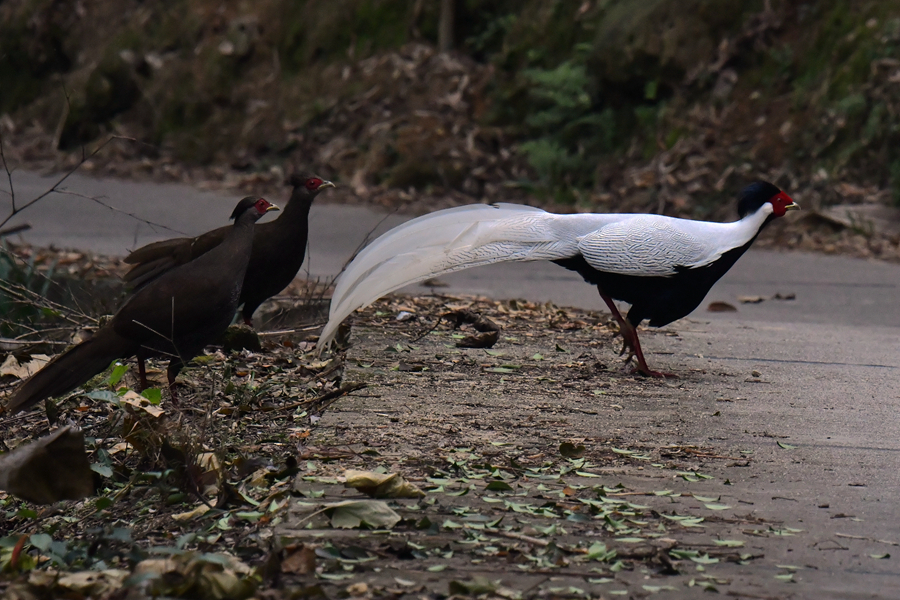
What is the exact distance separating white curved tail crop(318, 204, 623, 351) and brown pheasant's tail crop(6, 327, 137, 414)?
816mm

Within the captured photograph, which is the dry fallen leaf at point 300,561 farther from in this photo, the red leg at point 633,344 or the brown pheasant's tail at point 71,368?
the red leg at point 633,344

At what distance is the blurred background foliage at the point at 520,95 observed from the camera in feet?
37.3

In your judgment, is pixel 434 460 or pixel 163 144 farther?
pixel 163 144

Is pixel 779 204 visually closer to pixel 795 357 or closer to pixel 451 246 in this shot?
pixel 795 357

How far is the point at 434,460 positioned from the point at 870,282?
6041 mm

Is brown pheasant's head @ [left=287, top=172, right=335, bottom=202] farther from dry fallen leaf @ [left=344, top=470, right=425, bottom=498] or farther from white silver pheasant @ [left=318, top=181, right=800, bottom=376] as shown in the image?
dry fallen leaf @ [left=344, top=470, right=425, bottom=498]

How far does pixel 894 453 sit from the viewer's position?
3938mm

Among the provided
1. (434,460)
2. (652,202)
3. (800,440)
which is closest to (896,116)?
(652,202)

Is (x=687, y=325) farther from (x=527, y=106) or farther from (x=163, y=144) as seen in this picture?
(x=163, y=144)

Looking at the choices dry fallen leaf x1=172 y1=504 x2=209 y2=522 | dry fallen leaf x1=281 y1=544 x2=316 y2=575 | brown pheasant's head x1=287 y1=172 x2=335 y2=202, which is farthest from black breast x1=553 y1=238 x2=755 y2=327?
dry fallen leaf x1=281 y1=544 x2=316 y2=575

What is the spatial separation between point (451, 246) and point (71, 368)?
1555 millimetres

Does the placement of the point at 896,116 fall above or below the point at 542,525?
above

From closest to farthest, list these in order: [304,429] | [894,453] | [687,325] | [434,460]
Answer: [434,460] → [894,453] → [304,429] → [687,325]

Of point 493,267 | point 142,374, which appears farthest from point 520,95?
point 142,374
